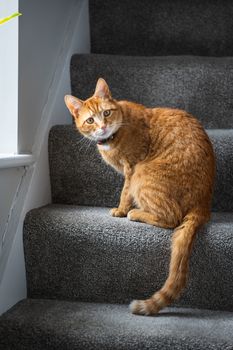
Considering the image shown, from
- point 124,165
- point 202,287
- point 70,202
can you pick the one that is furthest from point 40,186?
point 202,287

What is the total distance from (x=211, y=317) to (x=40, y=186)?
0.69m

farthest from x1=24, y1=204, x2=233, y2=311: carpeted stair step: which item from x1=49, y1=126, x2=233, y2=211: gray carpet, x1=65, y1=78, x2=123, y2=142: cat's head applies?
x1=65, y1=78, x2=123, y2=142: cat's head

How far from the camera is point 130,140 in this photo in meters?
1.62

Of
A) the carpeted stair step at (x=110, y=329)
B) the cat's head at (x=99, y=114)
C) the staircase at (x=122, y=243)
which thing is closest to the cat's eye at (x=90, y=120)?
the cat's head at (x=99, y=114)

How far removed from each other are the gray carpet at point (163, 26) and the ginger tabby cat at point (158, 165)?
1.77ft

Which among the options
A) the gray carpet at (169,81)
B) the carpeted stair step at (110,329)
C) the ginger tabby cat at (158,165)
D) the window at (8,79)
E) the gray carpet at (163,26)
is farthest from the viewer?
the gray carpet at (163,26)

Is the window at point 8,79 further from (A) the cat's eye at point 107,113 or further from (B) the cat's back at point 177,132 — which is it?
(B) the cat's back at point 177,132

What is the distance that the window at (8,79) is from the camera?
1501mm

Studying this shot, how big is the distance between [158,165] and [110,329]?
1.66 ft

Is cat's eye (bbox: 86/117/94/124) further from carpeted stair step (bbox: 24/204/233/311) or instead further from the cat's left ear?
carpeted stair step (bbox: 24/204/233/311)

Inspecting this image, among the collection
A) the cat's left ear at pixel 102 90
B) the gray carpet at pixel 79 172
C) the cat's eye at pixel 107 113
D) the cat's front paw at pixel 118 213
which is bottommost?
the cat's front paw at pixel 118 213

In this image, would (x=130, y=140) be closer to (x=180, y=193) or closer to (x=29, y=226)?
(x=180, y=193)

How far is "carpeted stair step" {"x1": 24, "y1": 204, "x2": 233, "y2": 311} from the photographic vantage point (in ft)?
4.60

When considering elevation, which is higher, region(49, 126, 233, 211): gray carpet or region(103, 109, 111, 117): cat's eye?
region(103, 109, 111, 117): cat's eye
